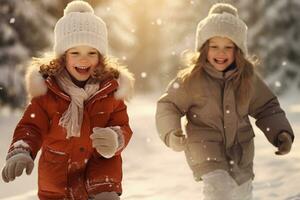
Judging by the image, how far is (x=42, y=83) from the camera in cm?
482

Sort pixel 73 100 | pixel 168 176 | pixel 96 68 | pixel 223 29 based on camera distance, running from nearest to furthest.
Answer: pixel 73 100, pixel 96 68, pixel 223 29, pixel 168 176

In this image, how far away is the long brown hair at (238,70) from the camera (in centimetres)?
561

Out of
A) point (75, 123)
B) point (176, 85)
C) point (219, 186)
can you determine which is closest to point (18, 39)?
point (176, 85)

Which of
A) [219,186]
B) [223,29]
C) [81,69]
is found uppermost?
[223,29]

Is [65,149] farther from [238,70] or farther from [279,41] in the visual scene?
[279,41]

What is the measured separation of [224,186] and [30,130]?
67.7 inches

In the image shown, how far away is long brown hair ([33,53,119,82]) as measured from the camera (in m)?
4.91

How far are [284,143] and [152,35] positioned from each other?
37974mm

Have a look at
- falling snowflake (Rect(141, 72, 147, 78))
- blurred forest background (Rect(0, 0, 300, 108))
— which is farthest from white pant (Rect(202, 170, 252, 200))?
falling snowflake (Rect(141, 72, 147, 78))

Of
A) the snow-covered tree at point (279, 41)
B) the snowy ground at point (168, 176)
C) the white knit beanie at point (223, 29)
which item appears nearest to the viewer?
the white knit beanie at point (223, 29)

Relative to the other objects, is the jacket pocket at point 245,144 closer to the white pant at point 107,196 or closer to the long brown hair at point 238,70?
the long brown hair at point 238,70

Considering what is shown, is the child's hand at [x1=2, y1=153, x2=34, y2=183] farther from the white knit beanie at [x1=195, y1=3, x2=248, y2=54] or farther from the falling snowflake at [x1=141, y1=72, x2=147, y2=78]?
the falling snowflake at [x1=141, y1=72, x2=147, y2=78]

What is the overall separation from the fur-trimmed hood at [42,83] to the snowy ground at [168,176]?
183 centimetres

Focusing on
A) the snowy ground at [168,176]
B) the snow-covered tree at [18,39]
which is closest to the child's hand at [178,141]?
the snowy ground at [168,176]
